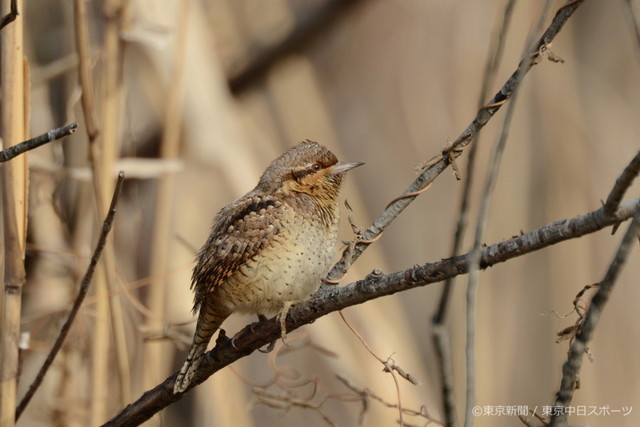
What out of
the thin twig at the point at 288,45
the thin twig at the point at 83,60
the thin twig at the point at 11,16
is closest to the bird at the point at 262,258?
the thin twig at the point at 83,60

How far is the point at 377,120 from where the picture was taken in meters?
5.08

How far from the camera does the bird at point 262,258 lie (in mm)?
1826

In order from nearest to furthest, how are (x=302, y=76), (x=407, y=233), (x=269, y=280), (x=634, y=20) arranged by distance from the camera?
(x=634, y=20) < (x=269, y=280) < (x=302, y=76) < (x=407, y=233)

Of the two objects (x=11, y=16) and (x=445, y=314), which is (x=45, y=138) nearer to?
(x=11, y=16)

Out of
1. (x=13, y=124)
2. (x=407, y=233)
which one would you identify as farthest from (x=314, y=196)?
(x=407, y=233)

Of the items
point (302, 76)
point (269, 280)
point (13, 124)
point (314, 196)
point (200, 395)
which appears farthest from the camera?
point (302, 76)

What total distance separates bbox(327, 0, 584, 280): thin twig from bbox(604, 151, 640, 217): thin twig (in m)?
0.22

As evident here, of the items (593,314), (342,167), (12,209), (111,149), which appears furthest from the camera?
(111,149)

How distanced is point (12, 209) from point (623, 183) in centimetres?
118

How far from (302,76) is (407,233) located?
1818 millimetres

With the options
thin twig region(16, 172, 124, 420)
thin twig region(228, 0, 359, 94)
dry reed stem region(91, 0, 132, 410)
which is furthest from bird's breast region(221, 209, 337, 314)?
thin twig region(228, 0, 359, 94)

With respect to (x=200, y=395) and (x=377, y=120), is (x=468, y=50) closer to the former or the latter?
A: (x=377, y=120)

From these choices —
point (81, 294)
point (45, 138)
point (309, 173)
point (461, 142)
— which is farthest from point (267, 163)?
point (45, 138)

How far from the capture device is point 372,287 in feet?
4.07
